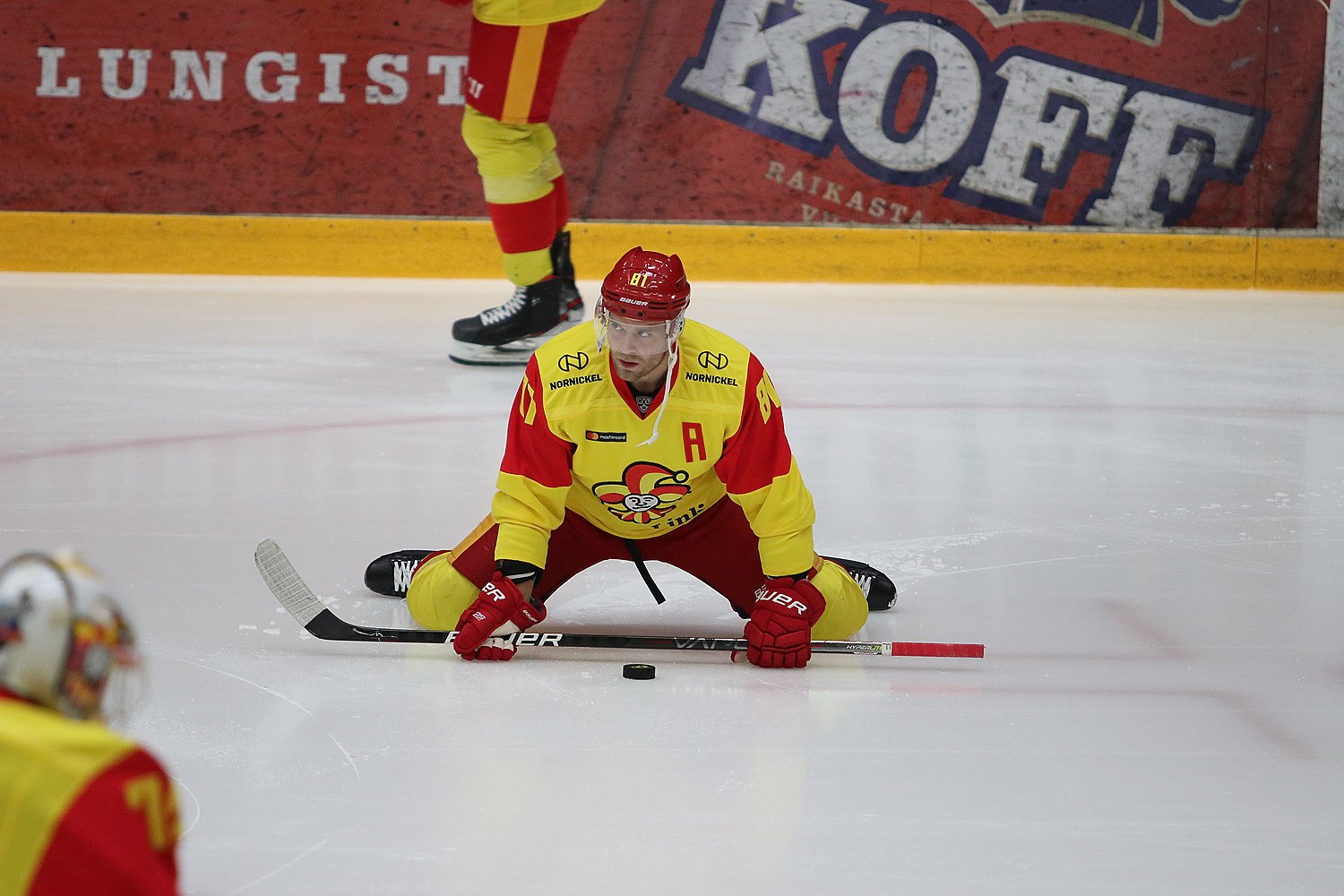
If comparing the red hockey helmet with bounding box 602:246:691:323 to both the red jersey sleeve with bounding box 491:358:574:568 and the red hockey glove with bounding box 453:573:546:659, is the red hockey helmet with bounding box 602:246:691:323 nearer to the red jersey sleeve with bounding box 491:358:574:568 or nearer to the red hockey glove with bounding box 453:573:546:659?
the red jersey sleeve with bounding box 491:358:574:568

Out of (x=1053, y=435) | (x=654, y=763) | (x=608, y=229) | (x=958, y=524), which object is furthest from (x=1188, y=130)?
(x=654, y=763)

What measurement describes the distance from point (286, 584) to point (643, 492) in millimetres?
541

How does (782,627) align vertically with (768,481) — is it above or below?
below

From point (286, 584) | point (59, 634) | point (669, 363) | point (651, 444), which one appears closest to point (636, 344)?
point (669, 363)

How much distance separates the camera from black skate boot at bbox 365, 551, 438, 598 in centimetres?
270

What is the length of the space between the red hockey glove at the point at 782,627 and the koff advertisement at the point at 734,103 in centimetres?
666

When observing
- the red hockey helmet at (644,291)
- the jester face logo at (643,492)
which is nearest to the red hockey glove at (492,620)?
the jester face logo at (643,492)

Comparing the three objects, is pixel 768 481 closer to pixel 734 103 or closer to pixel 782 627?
pixel 782 627

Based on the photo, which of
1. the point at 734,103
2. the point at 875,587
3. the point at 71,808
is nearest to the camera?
the point at 71,808

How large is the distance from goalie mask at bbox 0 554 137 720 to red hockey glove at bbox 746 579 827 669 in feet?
5.05

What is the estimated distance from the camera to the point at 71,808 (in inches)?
30.4

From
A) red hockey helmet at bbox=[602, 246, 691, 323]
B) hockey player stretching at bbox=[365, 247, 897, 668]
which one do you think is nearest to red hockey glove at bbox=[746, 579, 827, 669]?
hockey player stretching at bbox=[365, 247, 897, 668]

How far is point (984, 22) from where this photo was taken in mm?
8695

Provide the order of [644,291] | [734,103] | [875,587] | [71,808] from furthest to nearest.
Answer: [734,103]
[875,587]
[644,291]
[71,808]
